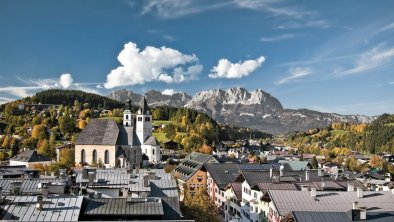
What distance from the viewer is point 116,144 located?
416ft

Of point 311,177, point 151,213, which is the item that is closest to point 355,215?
point 151,213

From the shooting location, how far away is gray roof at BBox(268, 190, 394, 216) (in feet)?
154

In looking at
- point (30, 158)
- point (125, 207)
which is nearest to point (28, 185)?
point (125, 207)

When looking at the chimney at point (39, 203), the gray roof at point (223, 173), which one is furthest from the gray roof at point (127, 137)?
the chimney at point (39, 203)

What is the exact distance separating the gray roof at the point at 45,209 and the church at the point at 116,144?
86.6 metres

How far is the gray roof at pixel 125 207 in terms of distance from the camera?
36.8 meters

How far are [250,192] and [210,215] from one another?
15.4 metres

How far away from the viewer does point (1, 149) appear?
16075 centimetres

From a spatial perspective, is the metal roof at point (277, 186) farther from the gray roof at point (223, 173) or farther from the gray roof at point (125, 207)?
the gray roof at point (223, 173)

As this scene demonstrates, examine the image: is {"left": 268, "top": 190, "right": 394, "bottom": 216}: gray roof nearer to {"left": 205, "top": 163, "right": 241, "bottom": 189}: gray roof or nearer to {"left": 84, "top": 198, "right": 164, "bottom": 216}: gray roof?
{"left": 84, "top": 198, "right": 164, "bottom": 216}: gray roof

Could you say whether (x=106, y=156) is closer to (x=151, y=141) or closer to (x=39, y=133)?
(x=151, y=141)

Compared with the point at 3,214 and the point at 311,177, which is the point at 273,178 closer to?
the point at 311,177

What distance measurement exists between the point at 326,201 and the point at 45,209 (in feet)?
90.3

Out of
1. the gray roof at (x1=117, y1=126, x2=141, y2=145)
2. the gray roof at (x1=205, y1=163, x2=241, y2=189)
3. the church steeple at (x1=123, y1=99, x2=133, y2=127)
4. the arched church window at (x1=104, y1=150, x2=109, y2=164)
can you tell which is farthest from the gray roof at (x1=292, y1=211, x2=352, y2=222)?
the church steeple at (x1=123, y1=99, x2=133, y2=127)
